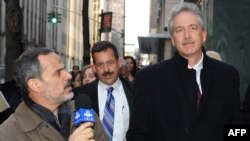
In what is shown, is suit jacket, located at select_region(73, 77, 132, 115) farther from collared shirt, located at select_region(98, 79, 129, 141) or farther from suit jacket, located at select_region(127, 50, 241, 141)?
suit jacket, located at select_region(127, 50, 241, 141)

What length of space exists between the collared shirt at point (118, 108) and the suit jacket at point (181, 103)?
1.30 m

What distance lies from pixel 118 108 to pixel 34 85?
1.84m

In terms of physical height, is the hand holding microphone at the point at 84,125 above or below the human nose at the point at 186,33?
below

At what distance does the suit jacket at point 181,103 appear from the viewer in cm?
409

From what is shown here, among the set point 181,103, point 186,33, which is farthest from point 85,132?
point 186,33

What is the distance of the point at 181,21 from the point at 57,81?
97 centimetres

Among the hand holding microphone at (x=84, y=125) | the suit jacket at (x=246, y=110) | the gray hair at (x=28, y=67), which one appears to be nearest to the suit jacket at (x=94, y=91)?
the suit jacket at (x=246, y=110)

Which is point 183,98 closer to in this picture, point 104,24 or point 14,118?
point 14,118

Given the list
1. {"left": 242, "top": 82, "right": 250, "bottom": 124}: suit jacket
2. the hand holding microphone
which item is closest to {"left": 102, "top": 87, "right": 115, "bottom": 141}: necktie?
{"left": 242, "top": 82, "right": 250, "bottom": 124}: suit jacket

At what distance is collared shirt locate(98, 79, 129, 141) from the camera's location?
219 inches

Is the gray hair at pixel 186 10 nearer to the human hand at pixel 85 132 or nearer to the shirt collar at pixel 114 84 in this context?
the human hand at pixel 85 132

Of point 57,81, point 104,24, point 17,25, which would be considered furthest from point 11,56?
point 104,24

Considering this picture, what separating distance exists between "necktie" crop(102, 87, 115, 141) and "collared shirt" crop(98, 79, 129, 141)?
30 millimetres

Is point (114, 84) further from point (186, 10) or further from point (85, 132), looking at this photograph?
point (85, 132)
